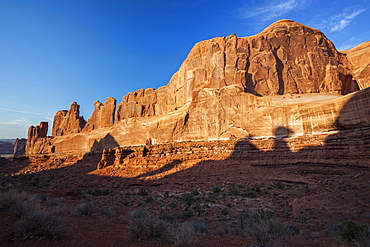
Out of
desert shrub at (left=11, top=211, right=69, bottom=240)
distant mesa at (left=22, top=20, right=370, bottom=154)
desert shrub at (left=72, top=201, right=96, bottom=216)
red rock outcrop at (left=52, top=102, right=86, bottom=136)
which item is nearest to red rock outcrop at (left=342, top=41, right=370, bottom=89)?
distant mesa at (left=22, top=20, right=370, bottom=154)

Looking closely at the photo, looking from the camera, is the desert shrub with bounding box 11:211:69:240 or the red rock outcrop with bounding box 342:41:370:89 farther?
the red rock outcrop with bounding box 342:41:370:89

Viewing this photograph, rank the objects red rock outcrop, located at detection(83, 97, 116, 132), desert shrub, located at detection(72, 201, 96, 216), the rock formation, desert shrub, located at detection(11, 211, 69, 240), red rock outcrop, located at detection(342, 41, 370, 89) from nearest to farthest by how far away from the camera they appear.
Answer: desert shrub, located at detection(11, 211, 69, 240)
desert shrub, located at detection(72, 201, 96, 216)
red rock outcrop, located at detection(342, 41, 370, 89)
red rock outcrop, located at detection(83, 97, 116, 132)
the rock formation

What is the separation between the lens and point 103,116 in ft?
201

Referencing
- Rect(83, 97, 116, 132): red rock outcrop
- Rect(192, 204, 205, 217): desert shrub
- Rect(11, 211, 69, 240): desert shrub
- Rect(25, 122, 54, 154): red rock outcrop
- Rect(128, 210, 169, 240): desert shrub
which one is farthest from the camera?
Rect(25, 122, 54, 154): red rock outcrop

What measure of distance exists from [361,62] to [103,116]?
206 ft

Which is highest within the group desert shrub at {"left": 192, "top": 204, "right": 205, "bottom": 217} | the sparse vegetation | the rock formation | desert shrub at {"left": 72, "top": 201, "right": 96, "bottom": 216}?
the rock formation

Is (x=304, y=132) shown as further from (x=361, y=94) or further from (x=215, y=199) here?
(x=215, y=199)

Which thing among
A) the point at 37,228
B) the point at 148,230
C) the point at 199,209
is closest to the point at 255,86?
the point at 199,209

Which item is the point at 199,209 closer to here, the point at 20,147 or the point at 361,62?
the point at 361,62

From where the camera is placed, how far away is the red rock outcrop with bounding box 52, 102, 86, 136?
66.9 metres

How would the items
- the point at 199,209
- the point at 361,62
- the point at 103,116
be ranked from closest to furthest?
1. the point at 199,209
2. the point at 361,62
3. the point at 103,116

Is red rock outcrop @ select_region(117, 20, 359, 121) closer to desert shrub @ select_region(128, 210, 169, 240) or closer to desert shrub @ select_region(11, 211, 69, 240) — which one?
desert shrub @ select_region(128, 210, 169, 240)

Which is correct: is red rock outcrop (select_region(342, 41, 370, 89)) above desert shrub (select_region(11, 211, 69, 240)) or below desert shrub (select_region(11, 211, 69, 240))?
above

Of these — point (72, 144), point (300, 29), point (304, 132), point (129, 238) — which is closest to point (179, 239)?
point (129, 238)
